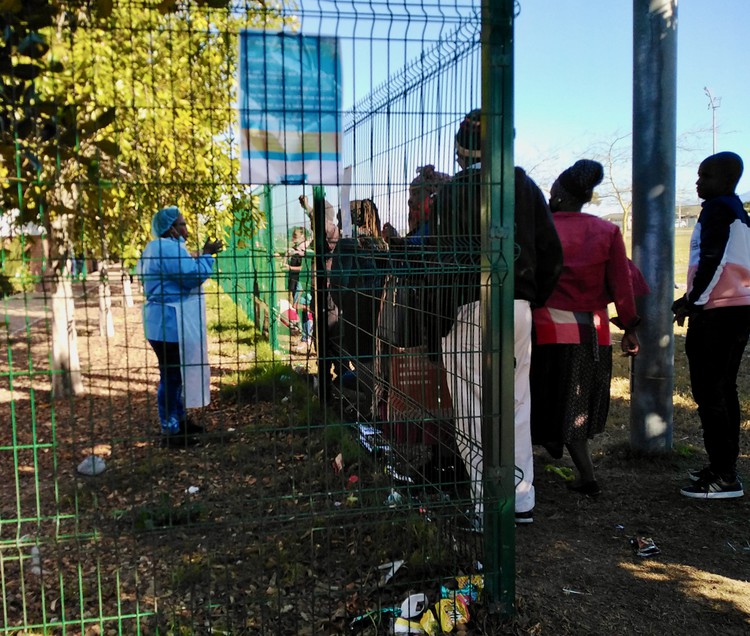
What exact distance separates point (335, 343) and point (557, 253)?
227cm

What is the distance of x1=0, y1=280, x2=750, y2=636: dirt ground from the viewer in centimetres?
276

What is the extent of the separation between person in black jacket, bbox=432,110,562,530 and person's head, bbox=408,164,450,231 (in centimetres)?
6

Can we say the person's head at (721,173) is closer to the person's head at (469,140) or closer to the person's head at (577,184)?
the person's head at (577,184)

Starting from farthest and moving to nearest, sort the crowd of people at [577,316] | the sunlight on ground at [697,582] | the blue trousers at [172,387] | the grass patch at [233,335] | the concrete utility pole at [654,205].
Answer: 1. the grass patch at [233,335]
2. the blue trousers at [172,387]
3. the concrete utility pole at [654,205]
4. the crowd of people at [577,316]
5. the sunlight on ground at [697,582]

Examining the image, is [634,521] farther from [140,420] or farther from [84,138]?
[140,420]

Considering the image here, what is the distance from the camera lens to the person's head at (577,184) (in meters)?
4.18

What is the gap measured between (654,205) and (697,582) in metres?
2.42

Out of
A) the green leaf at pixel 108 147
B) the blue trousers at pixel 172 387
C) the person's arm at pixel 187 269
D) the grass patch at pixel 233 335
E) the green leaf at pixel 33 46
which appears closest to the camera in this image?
the green leaf at pixel 33 46

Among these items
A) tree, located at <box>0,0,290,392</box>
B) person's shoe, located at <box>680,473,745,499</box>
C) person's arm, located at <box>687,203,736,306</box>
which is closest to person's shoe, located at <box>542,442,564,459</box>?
person's shoe, located at <box>680,473,745,499</box>

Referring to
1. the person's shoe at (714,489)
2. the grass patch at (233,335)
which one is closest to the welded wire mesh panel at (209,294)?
the person's shoe at (714,489)

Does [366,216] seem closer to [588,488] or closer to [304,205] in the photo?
[304,205]

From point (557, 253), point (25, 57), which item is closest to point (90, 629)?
point (25, 57)

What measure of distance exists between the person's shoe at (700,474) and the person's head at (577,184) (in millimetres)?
1689

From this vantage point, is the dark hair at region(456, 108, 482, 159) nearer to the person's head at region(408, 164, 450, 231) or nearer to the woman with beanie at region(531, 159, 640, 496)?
the person's head at region(408, 164, 450, 231)
